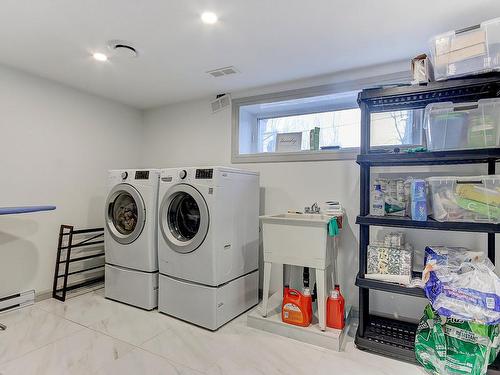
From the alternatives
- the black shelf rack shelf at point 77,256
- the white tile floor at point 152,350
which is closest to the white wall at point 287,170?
the white tile floor at point 152,350

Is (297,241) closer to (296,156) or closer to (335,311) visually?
(335,311)

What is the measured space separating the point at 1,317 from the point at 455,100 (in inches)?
151

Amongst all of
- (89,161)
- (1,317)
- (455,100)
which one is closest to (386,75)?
(455,100)

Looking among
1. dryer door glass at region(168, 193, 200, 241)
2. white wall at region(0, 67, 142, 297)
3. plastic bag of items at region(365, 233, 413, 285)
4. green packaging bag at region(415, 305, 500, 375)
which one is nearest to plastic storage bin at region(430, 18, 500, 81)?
plastic bag of items at region(365, 233, 413, 285)

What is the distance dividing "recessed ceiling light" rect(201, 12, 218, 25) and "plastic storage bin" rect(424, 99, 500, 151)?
1.47 m

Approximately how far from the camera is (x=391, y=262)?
197cm

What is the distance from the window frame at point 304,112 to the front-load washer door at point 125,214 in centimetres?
107

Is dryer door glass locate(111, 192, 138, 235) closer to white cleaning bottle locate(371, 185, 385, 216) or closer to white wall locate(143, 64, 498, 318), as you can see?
white wall locate(143, 64, 498, 318)

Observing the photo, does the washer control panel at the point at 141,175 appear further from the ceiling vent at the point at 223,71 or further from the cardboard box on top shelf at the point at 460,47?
the cardboard box on top shelf at the point at 460,47

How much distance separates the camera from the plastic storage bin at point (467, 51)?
1.61 metres

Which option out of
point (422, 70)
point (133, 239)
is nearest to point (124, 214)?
point (133, 239)

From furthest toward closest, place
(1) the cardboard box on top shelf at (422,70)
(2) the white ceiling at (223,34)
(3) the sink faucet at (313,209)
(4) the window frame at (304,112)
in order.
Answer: (3) the sink faucet at (313,209)
(4) the window frame at (304,112)
(1) the cardboard box on top shelf at (422,70)
(2) the white ceiling at (223,34)

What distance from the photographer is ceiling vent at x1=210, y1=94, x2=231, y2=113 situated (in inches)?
123

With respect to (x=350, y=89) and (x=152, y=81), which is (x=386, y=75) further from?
(x=152, y=81)
